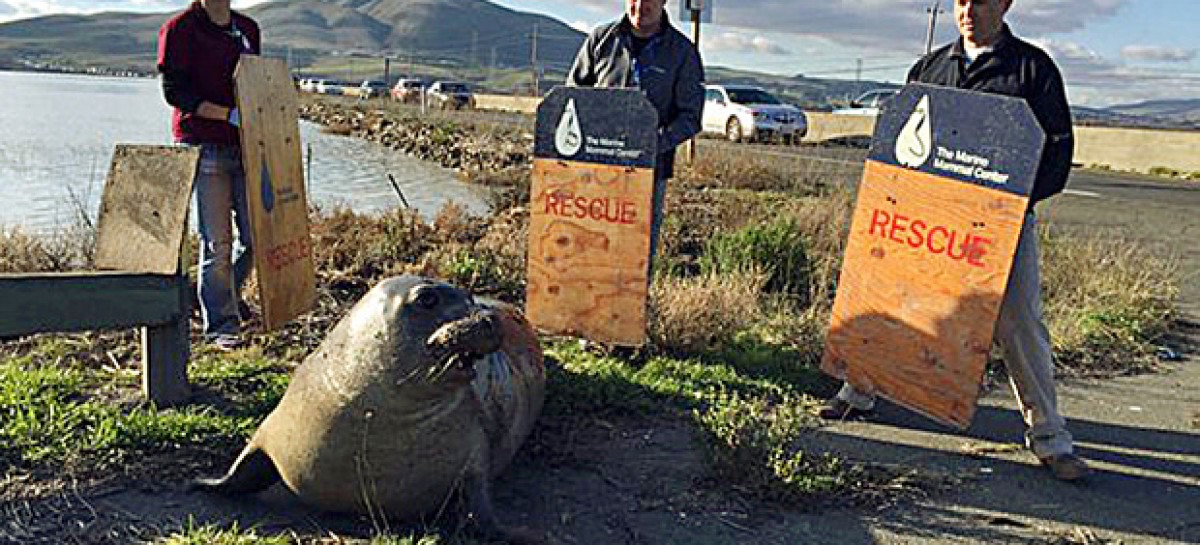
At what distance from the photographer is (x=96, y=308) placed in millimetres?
4332

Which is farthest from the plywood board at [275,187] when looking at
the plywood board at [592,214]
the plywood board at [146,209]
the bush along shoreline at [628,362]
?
the plywood board at [592,214]

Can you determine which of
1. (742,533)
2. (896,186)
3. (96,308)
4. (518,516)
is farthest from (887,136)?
(96,308)

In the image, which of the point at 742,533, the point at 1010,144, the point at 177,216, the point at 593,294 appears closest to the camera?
the point at 742,533

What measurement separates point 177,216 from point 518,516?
218 centimetres

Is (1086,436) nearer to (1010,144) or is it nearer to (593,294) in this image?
(1010,144)

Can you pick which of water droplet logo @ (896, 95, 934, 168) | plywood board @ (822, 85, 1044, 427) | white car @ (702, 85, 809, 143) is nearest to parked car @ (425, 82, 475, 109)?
white car @ (702, 85, 809, 143)

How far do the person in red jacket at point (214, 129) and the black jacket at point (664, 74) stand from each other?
200 centimetres

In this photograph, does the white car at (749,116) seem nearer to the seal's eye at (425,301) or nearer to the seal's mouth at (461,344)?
the seal's eye at (425,301)

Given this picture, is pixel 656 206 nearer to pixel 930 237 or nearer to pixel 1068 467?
pixel 930 237

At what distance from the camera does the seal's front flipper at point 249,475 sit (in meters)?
3.61

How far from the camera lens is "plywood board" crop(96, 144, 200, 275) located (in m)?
4.59

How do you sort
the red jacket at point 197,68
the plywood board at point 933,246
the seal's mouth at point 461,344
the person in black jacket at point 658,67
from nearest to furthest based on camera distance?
1. the seal's mouth at point 461,344
2. the plywood board at point 933,246
3. the red jacket at point 197,68
4. the person in black jacket at point 658,67

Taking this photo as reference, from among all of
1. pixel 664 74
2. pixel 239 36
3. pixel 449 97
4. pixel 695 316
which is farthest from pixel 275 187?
pixel 449 97

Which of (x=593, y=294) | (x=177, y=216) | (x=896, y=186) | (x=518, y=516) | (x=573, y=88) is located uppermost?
(x=573, y=88)
